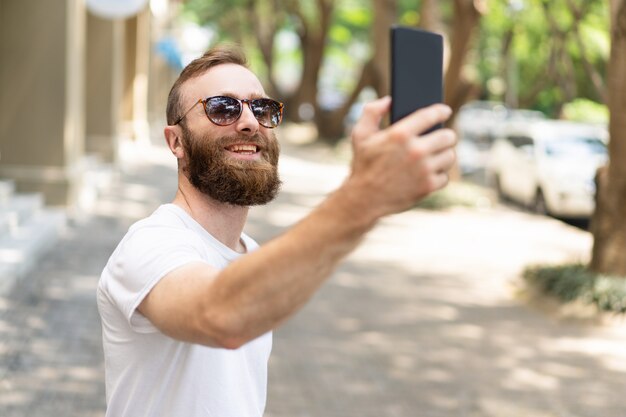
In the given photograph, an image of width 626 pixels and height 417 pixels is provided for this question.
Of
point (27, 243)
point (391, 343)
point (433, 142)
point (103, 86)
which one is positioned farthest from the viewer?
point (103, 86)

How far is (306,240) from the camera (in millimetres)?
1606

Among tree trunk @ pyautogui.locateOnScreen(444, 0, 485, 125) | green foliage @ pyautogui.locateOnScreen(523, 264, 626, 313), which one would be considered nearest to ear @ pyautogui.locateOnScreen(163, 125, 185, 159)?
green foliage @ pyautogui.locateOnScreen(523, 264, 626, 313)

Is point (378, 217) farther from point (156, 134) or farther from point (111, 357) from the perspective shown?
point (156, 134)

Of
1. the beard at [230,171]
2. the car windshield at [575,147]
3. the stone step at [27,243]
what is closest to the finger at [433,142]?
the beard at [230,171]

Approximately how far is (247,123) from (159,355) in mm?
536

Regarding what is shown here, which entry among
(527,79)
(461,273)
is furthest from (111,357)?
(527,79)

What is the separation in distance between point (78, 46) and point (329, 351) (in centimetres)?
875

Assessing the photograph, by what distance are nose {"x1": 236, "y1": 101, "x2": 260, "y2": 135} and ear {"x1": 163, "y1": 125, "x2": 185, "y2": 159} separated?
0.17 m

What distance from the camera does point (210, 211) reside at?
2.33 meters

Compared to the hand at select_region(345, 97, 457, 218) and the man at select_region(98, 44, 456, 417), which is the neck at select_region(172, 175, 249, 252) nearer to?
the man at select_region(98, 44, 456, 417)

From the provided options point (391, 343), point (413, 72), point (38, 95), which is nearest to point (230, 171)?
point (413, 72)

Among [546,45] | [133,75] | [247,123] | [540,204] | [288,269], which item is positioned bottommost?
[540,204]

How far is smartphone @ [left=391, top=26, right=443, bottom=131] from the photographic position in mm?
1559

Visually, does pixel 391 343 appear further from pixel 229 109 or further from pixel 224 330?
pixel 224 330
